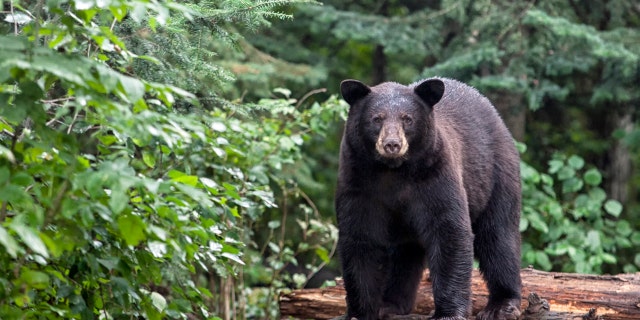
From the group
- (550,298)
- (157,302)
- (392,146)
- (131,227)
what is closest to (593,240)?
(550,298)

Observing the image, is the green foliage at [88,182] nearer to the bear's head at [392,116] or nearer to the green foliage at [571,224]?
the bear's head at [392,116]

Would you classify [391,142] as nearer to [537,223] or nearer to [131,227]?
[131,227]

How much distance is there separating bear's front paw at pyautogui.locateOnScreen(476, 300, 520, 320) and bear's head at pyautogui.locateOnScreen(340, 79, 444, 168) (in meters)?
1.26

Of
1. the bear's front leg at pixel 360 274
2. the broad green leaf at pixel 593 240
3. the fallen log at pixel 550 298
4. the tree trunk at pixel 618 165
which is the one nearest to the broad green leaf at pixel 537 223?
the broad green leaf at pixel 593 240

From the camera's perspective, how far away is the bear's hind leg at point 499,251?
6.29 meters

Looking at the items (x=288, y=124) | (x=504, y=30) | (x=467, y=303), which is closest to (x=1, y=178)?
(x=467, y=303)

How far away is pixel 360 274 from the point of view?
5.86 metres

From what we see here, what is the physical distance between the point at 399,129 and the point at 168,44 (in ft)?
4.95

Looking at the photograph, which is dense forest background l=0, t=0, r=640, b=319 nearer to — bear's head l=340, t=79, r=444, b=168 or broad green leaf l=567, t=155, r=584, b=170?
broad green leaf l=567, t=155, r=584, b=170

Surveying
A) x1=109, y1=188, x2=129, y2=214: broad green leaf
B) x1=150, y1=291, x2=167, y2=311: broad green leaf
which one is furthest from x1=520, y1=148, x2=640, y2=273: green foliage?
x1=109, y1=188, x2=129, y2=214: broad green leaf

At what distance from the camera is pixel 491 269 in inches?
253

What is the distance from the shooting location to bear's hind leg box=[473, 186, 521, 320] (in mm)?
6293

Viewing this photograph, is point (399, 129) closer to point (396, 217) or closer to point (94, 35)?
point (396, 217)

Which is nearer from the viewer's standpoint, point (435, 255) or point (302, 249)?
point (435, 255)
